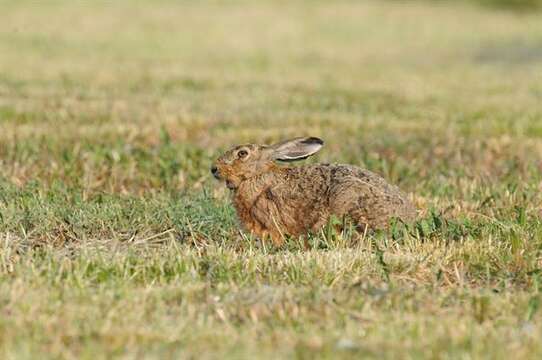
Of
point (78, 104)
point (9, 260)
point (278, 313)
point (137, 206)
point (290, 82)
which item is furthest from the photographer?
point (290, 82)

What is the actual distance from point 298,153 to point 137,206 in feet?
3.75

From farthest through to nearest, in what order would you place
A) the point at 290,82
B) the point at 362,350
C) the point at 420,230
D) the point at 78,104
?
1. the point at 290,82
2. the point at 78,104
3. the point at 420,230
4. the point at 362,350

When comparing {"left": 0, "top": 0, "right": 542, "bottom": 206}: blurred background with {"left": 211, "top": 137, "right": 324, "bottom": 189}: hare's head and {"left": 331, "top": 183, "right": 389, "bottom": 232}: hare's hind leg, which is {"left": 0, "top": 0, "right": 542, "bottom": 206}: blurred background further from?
{"left": 331, "top": 183, "right": 389, "bottom": 232}: hare's hind leg

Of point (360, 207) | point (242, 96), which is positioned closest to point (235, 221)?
point (360, 207)

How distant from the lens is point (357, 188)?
6574mm

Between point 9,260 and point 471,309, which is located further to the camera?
point 9,260

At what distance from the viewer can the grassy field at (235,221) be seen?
4.45 meters

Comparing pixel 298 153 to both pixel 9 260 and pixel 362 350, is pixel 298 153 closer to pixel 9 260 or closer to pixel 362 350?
pixel 9 260

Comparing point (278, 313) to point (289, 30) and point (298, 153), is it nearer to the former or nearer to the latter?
point (298, 153)

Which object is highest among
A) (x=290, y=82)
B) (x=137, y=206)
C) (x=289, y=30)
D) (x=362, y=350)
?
(x=362, y=350)

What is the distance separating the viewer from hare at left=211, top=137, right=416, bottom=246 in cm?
654

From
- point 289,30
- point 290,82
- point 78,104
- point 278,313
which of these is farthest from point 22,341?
point 289,30

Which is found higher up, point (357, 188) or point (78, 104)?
point (357, 188)

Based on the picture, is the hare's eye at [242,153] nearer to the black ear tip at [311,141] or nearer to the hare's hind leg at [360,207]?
the black ear tip at [311,141]
